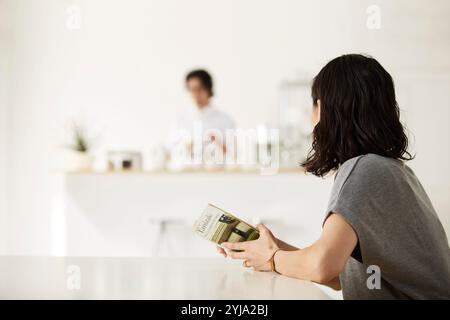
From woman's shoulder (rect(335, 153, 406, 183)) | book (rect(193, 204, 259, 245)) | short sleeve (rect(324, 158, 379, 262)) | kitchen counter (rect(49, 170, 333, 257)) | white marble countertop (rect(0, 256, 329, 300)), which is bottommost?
kitchen counter (rect(49, 170, 333, 257))

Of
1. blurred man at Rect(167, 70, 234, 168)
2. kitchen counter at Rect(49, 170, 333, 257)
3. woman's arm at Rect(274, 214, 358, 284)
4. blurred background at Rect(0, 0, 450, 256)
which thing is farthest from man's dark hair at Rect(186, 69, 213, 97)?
woman's arm at Rect(274, 214, 358, 284)

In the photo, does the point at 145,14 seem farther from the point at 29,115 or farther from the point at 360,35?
the point at 360,35

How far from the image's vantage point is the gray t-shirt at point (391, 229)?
0.98m

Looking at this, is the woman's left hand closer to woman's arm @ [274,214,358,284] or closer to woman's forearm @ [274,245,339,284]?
woman's forearm @ [274,245,339,284]

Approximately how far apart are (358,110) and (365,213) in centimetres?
24

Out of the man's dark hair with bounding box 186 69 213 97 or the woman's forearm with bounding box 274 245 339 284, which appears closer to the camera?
the woman's forearm with bounding box 274 245 339 284

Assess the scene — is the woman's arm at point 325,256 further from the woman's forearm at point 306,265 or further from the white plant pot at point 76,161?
the white plant pot at point 76,161

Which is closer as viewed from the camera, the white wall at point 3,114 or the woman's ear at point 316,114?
the woman's ear at point 316,114

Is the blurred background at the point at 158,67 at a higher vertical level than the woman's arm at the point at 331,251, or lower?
higher

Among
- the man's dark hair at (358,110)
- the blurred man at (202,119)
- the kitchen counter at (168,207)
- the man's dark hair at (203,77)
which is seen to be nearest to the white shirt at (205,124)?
the blurred man at (202,119)

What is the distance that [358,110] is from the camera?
1.09 meters

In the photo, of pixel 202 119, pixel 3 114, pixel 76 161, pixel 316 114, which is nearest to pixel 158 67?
pixel 202 119

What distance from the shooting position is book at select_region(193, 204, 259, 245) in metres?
1.15
